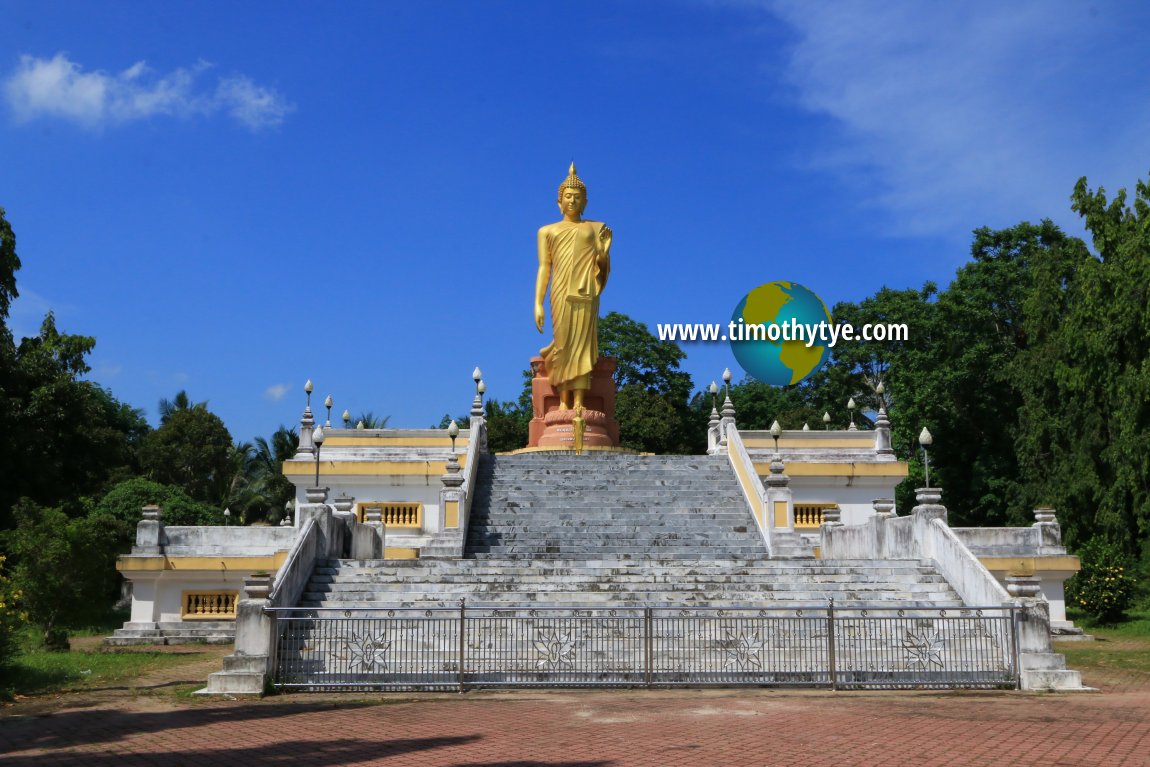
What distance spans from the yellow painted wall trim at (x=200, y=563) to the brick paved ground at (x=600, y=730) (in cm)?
787

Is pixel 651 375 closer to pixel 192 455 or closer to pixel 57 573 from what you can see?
pixel 192 455

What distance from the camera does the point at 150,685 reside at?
1352 cm

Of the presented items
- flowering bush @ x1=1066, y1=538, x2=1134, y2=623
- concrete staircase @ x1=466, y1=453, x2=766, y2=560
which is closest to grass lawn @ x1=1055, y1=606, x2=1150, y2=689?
flowering bush @ x1=1066, y1=538, x2=1134, y2=623

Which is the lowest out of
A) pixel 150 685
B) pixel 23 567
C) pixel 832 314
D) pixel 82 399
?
pixel 150 685

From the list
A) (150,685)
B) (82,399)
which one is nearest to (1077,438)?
(150,685)

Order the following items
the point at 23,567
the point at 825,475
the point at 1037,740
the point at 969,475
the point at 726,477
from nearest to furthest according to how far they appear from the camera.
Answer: the point at 1037,740 → the point at 23,567 → the point at 726,477 → the point at 825,475 → the point at 969,475

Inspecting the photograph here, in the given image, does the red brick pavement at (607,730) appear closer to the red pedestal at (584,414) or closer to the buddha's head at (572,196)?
the red pedestal at (584,414)

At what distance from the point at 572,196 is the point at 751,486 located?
12.7 metres

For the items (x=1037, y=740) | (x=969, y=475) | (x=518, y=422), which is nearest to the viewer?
(x=1037, y=740)

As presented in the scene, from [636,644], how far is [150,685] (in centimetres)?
621

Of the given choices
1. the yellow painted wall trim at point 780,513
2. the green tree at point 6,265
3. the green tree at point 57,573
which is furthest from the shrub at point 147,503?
the yellow painted wall trim at point 780,513

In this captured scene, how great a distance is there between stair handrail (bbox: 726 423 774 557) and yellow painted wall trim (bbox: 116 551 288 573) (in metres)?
9.09

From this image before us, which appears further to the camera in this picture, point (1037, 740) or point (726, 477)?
point (726, 477)

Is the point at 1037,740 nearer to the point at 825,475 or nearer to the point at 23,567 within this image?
the point at 23,567
